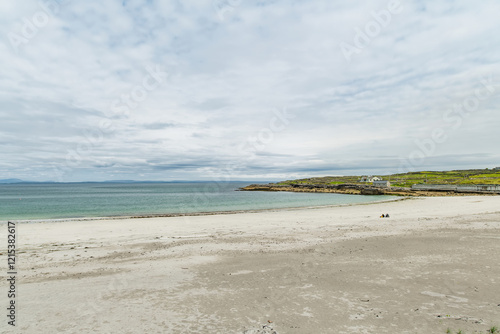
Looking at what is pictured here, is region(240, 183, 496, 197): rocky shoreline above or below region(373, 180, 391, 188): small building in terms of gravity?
below

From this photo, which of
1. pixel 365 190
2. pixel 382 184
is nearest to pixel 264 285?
pixel 365 190

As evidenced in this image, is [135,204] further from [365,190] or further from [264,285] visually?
[365,190]

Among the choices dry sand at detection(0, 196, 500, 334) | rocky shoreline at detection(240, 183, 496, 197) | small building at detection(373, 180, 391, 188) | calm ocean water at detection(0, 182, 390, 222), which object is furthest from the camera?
small building at detection(373, 180, 391, 188)

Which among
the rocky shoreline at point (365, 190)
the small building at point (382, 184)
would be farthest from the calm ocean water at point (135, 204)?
the small building at point (382, 184)

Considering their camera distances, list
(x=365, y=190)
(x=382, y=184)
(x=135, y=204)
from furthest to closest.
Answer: (x=382, y=184) → (x=365, y=190) → (x=135, y=204)

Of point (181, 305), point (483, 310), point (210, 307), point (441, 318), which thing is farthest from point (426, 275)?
point (181, 305)

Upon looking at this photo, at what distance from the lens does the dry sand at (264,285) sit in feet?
24.9

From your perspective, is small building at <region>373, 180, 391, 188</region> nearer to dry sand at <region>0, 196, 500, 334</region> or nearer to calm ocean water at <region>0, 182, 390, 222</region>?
calm ocean water at <region>0, 182, 390, 222</region>

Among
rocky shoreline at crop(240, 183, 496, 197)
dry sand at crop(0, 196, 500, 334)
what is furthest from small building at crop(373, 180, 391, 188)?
dry sand at crop(0, 196, 500, 334)

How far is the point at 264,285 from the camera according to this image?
10.4m

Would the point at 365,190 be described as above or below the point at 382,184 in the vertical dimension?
below

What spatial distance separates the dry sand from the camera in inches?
299

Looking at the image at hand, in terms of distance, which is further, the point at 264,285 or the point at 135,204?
the point at 135,204

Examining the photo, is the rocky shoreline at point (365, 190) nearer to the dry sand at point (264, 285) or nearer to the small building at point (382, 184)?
the small building at point (382, 184)
